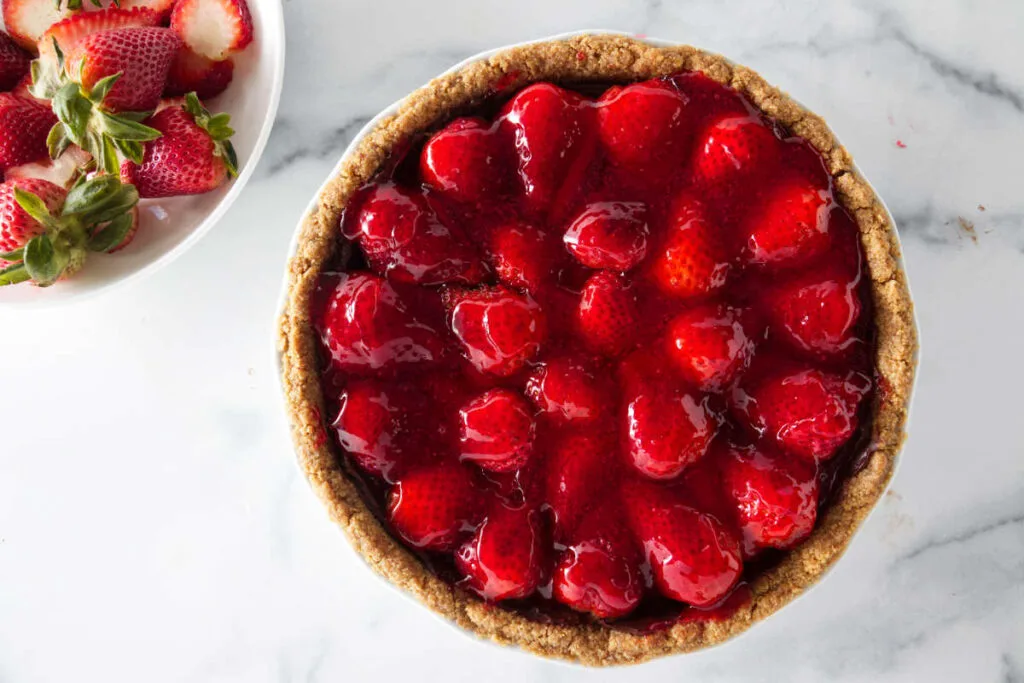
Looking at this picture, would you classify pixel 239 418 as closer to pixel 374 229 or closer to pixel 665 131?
pixel 374 229

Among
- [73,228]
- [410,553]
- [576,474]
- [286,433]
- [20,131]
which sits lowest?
[286,433]

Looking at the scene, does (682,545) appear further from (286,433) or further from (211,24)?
(211,24)

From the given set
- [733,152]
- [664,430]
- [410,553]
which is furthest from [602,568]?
[733,152]

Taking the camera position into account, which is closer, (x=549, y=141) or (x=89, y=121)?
(x=549, y=141)

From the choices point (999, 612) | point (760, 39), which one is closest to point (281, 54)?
point (760, 39)

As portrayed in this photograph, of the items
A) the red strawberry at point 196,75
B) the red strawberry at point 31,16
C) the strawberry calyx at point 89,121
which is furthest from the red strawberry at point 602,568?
the red strawberry at point 31,16
